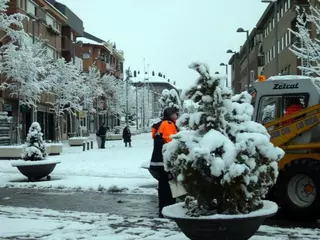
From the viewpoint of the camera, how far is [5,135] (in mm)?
30969

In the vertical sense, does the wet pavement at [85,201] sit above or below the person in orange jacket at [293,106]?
below

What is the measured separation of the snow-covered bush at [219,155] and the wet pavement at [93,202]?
12.1 feet

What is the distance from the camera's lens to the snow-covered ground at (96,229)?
822 cm

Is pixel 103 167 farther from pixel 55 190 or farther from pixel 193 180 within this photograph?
pixel 193 180

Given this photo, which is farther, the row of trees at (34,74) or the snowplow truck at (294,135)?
the row of trees at (34,74)

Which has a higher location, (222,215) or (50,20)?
(50,20)

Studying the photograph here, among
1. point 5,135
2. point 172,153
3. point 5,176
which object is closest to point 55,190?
point 5,176

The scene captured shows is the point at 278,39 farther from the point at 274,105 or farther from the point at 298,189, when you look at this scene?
the point at 298,189

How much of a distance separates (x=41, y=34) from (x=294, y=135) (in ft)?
148

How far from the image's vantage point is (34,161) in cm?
1659

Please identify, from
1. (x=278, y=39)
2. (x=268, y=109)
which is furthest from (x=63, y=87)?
(x=268, y=109)

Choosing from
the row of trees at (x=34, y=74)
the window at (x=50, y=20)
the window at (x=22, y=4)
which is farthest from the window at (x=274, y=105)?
the window at (x=50, y=20)

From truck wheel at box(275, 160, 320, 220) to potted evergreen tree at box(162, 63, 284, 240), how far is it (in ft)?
12.5

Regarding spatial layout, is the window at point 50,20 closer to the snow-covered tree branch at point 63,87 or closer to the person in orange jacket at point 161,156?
Result: the snow-covered tree branch at point 63,87
